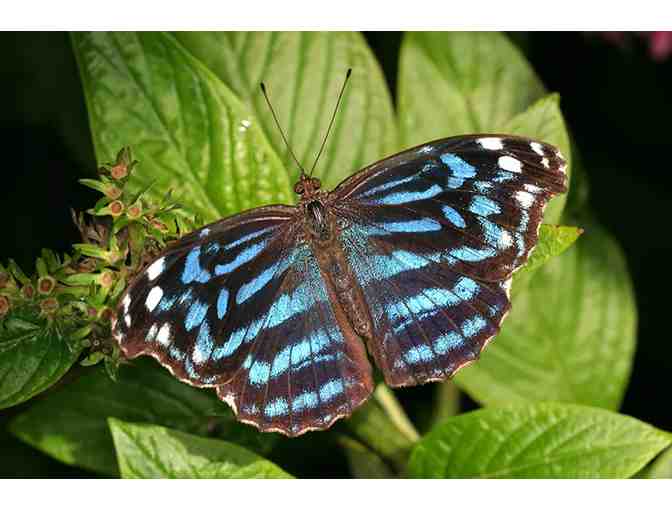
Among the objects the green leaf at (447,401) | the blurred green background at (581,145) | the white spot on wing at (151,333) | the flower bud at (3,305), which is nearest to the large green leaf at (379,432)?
the green leaf at (447,401)

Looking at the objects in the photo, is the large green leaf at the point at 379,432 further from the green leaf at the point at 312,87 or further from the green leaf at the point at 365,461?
the green leaf at the point at 312,87

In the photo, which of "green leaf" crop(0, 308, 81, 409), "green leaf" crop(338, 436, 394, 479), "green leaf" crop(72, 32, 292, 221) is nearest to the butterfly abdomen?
"green leaf" crop(72, 32, 292, 221)

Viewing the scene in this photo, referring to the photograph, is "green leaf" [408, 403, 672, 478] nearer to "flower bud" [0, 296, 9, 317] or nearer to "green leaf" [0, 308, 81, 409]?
"green leaf" [0, 308, 81, 409]

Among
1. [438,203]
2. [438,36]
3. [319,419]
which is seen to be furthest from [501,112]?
[319,419]

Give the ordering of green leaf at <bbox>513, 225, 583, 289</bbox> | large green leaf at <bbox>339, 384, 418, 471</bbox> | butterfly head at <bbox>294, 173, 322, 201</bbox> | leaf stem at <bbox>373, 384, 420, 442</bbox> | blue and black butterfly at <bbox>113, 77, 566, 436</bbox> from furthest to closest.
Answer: leaf stem at <bbox>373, 384, 420, 442</bbox> → large green leaf at <bbox>339, 384, 418, 471</bbox> → butterfly head at <bbox>294, 173, 322, 201</bbox> → green leaf at <bbox>513, 225, 583, 289</bbox> → blue and black butterfly at <bbox>113, 77, 566, 436</bbox>

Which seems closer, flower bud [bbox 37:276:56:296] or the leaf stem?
flower bud [bbox 37:276:56:296]

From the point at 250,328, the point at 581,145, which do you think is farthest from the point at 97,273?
the point at 581,145
